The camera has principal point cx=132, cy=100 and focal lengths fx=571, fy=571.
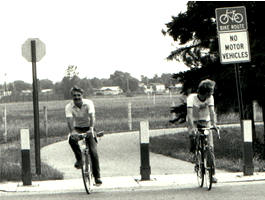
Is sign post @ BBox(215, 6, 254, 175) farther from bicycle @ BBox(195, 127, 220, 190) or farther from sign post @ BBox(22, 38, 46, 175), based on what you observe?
sign post @ BBox(22, 38, 46, 175)

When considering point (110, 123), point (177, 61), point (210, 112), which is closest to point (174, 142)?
point (177, 61)

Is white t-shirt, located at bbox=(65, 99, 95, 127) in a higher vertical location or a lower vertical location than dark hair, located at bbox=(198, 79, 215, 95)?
lower

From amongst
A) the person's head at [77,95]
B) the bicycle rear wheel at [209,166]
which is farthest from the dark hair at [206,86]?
the person's head at [77,95]

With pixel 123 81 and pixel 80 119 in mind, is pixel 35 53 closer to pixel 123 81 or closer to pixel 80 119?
pixel 80 119

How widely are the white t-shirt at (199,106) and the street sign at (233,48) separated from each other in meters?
1.64

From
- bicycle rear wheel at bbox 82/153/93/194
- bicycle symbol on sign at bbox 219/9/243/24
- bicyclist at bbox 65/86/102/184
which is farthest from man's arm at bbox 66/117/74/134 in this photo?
bicycle symbol on sign at bbox 219/9/243/24

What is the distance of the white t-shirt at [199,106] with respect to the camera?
29.6ft

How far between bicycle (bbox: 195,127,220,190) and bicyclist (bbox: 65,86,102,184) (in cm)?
167

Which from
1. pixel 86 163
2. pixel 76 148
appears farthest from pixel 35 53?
pixel 86 163

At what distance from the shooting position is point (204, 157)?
352 inches

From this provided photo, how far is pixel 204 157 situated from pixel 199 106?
→ 815mm

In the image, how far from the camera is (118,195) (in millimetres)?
→ 8828

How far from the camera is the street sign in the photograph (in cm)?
1048

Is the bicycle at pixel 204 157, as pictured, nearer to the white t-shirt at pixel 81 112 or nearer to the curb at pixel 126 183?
the curb at pixel 126 183
